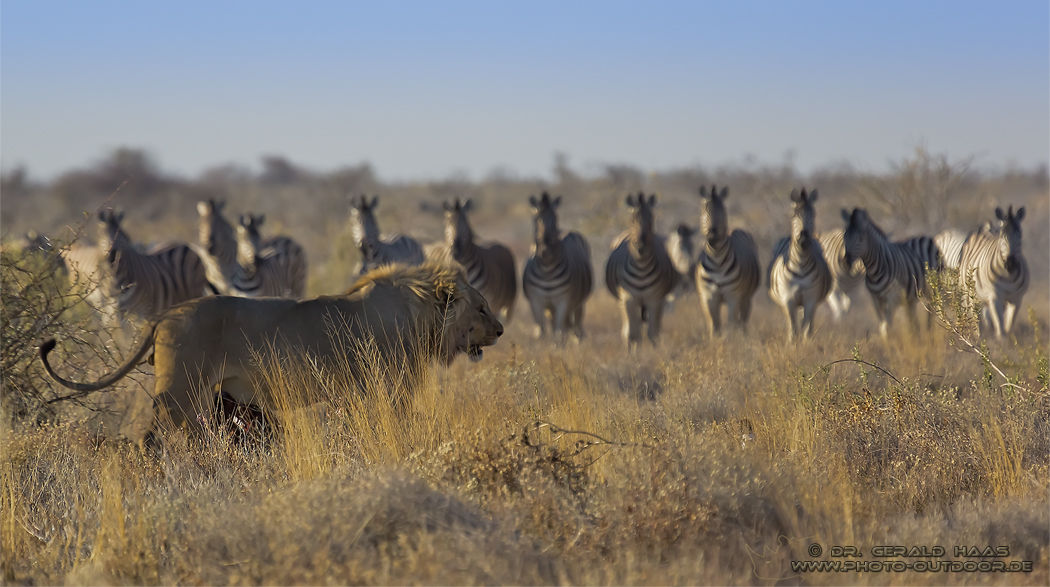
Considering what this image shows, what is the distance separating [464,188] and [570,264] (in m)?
50.8

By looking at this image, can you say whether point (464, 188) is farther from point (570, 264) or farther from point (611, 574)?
point (611, 574)

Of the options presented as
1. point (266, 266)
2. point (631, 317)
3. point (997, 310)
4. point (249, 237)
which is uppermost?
point (249, 237)

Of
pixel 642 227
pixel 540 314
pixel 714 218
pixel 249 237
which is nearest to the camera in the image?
pixel 714 218

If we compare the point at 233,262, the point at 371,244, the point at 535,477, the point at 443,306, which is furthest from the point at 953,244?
the point at 535,477

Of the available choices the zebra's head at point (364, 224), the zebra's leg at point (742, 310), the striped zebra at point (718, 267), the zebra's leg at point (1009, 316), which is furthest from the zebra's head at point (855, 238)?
the zebra's head at point (364, 224)

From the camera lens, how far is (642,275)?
543 inches

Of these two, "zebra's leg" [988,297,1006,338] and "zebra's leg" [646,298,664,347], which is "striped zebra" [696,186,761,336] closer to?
"zebra's leg" [646,298,664,347]

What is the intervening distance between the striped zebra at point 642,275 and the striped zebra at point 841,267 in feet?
8.40

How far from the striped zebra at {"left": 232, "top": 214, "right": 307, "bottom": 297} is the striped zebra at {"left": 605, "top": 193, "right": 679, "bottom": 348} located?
17.2 feet

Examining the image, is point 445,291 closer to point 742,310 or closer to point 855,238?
point 855,238

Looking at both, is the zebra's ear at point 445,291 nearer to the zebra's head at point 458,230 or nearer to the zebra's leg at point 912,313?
the zebra's leg at point 912,313

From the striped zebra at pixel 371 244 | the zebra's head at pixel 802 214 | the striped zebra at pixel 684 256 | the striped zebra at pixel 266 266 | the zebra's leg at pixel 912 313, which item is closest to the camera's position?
the zebra's leg at pixel 912 313

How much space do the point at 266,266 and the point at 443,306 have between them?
8836 mm

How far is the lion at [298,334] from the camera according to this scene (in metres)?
6.29
